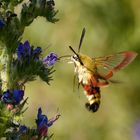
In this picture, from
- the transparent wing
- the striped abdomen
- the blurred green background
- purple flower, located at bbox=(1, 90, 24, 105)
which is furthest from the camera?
the blurred green background

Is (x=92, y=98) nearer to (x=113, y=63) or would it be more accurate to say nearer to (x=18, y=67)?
(x=113, y=63)

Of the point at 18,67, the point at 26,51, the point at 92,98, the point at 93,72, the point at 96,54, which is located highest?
the point at 96,54

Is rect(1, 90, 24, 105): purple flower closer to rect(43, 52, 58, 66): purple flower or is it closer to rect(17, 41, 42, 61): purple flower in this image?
rect(17, 41, 42, 61): purple flower

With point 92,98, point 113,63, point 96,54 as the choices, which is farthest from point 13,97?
point 96,54

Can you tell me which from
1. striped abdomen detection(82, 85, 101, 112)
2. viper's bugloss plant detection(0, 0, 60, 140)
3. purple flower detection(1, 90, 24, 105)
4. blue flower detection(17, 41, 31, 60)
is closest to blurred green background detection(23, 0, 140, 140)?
striped abdomen detection(82, 85, 101, 112)

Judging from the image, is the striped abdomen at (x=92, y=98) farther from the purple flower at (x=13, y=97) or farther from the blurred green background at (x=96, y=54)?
the blurred green background at (x=96, y=54)

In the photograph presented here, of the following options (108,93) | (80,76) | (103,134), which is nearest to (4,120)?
(80,76)

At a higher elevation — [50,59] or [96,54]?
[96,54]

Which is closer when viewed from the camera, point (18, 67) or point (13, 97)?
point (13, 97)
